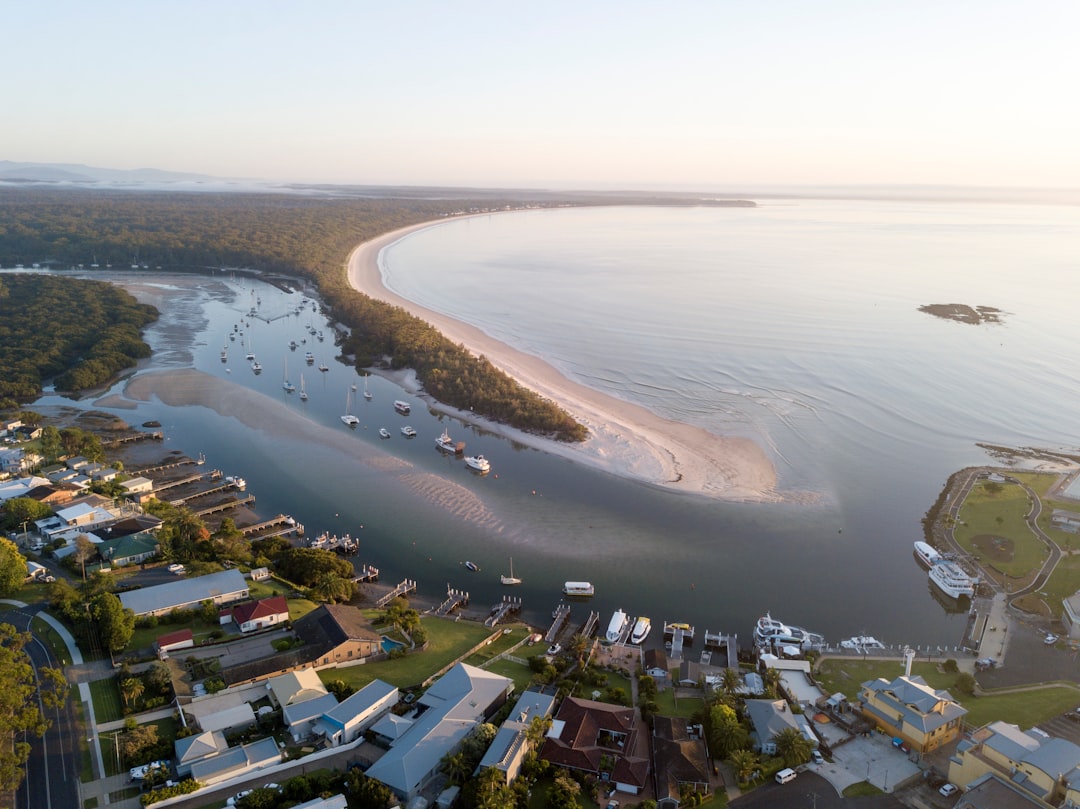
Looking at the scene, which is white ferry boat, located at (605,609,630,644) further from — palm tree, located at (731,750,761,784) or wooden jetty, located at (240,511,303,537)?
wooden jetty, located at (240,511,303,537)

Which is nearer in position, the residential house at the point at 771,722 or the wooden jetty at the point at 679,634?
the residential house at the point at 771,722

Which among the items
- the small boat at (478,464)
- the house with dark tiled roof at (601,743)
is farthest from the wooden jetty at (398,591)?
the small boat at (478,464)

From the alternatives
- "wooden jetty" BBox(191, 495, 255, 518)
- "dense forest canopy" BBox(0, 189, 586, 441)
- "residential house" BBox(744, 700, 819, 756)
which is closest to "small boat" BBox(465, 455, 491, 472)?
"dense forest canopy" BBox(0, 189, 586, 441)

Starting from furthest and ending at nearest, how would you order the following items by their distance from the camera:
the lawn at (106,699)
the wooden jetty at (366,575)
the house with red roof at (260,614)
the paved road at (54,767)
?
the wooden jetty at (366,575)
the house with red roof at (260,614)
the lawn at (106,699)
the paved road at (54,767)

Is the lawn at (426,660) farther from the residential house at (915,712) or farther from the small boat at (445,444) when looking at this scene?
the small boat at (445,444)

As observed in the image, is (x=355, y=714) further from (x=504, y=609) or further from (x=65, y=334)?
(x=65, y=334)

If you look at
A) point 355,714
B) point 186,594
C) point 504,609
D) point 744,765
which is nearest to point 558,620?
point 504,609
